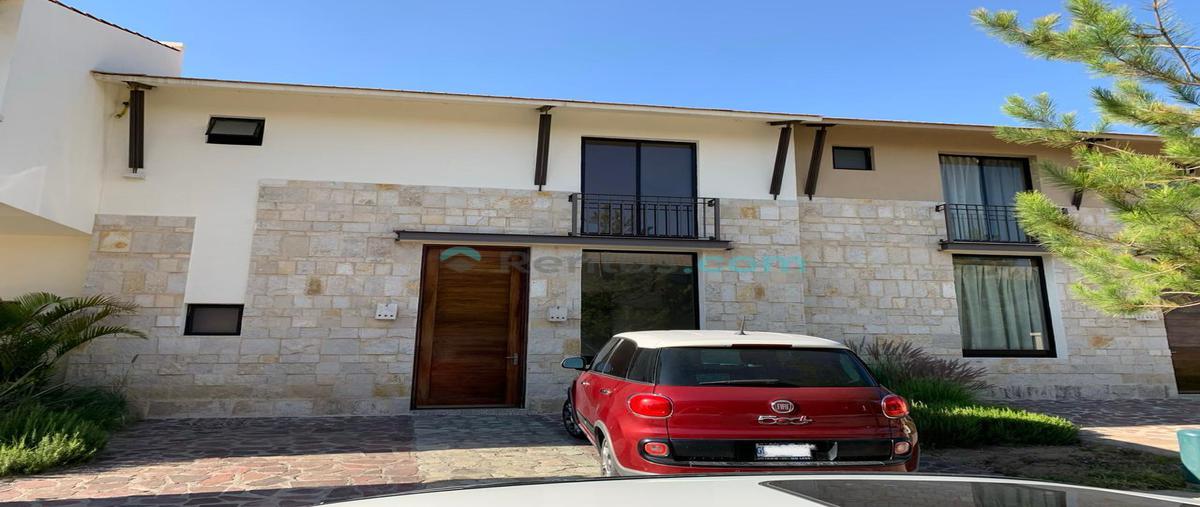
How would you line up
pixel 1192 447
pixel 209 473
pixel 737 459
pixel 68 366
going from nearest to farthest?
pixel 737 459
pixel 1192 447
pixel 209 473
pixel 68 366

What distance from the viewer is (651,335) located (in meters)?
4.54

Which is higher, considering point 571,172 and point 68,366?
point 571,172

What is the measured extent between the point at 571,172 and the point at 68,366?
7373 millimetres

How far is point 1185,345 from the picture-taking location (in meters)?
10.0

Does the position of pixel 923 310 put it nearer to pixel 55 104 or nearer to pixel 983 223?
pixel 983 223

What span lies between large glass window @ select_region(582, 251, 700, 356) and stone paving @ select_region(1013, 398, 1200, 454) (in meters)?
5.19

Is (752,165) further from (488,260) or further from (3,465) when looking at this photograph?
(3,465)

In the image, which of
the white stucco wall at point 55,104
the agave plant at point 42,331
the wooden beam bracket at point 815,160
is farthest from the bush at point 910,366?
the white stucco wall at point 55,104

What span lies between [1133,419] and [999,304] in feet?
8.92

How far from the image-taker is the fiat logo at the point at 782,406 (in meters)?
3.49

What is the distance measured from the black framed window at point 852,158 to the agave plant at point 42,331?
36.2 ft

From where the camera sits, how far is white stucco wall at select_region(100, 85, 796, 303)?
26.3 feet

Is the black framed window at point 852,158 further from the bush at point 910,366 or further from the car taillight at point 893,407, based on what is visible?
the car taillight at point 893,407

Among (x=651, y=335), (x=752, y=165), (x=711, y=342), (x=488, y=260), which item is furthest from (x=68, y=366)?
(x=752, y=165)
